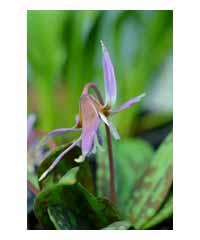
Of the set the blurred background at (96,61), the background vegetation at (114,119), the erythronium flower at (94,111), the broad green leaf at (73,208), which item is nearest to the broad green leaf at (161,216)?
the background vegetation at (114,119)

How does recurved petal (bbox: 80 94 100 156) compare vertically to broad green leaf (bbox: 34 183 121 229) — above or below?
above

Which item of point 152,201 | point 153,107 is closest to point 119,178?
point 152,201

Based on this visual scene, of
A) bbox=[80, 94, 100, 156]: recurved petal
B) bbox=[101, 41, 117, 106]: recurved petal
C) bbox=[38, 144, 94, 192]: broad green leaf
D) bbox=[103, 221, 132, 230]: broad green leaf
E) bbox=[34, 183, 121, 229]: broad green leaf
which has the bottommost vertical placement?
bbox=[103, 221, 132, 230]: broad green leaf

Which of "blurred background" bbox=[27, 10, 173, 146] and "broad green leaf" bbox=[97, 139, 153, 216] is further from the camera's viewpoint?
"blurred background" bbox=[27, 10, 173, 146]

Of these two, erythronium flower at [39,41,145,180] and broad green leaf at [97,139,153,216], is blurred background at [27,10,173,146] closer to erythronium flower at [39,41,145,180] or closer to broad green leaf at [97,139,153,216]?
broad green leaf at [97,139,153,216]

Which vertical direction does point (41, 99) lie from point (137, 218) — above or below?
above

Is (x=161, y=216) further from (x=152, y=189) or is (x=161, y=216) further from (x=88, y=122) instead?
(x=88, y=122)

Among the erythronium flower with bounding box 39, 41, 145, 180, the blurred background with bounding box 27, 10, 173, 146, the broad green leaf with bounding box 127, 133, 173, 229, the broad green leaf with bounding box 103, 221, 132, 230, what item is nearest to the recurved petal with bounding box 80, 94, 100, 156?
the erythronium flower with bounding box 39, 41, 145, 180
